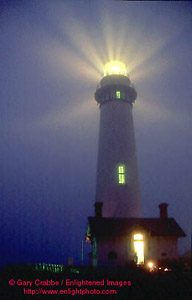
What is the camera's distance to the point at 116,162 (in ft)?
71.3

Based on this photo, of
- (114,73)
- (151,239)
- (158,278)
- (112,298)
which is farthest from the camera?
(114,73)

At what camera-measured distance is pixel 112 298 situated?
307 inches

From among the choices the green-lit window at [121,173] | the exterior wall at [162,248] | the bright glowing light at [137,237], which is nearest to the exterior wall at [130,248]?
the exterior wall at [162,248]

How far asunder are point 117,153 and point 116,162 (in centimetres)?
67

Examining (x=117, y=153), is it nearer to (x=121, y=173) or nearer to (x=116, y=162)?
(x=116, y=162)

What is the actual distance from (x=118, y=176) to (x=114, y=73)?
839cm

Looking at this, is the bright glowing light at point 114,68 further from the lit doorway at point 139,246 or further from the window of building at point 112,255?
the window of building at point 112,255

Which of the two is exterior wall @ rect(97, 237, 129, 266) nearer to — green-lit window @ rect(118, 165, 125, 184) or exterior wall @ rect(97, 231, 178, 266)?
exterior wall @ rect(97, 231, 178, 266)

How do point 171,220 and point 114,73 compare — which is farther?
point 114,73

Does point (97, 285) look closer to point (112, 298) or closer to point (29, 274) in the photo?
point (112, 298)

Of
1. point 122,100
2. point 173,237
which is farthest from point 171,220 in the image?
point 122,100

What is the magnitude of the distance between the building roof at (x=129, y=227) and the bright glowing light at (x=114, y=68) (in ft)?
38.3

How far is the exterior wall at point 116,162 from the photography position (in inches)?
→ 826

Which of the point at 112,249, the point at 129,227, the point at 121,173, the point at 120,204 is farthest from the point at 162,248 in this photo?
the point at 121,173
